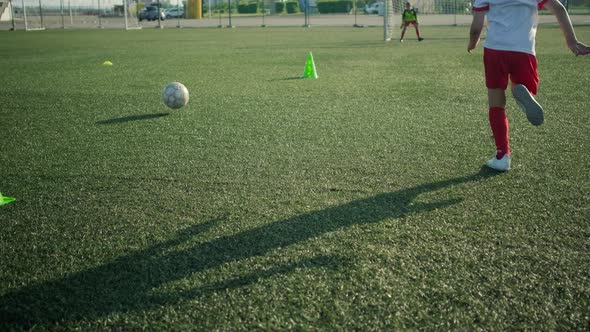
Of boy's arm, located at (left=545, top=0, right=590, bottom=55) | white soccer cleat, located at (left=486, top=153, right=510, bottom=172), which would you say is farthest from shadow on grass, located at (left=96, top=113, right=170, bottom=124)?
boy's arm, located at (left=545, top=0, right=590, bottom=55)

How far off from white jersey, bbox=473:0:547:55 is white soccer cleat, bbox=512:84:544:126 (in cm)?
38

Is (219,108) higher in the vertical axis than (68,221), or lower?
higher

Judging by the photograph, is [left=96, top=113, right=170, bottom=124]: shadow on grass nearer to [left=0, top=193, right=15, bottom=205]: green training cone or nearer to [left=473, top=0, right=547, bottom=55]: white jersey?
[left=0, top=193, right=15, bottom=205]: green training cone

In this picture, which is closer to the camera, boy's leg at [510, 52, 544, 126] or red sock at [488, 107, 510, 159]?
boy's leg at [510, 52, 544, 126]

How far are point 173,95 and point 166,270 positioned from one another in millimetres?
4380

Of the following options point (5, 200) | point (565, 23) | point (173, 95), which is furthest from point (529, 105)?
point (173, 95)

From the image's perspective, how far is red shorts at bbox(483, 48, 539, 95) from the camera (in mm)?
3842

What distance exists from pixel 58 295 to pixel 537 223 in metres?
2.67

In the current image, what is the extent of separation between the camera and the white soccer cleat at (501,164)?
3.88m

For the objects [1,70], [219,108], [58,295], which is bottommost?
[58,295]

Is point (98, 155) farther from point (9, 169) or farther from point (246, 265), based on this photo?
point (246, 265)

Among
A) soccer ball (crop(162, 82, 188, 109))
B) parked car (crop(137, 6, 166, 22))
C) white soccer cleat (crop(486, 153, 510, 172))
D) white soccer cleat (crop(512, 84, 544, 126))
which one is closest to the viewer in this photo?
white soccer cleat (crop(512, 84, 544, 126))

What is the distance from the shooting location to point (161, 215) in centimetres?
315

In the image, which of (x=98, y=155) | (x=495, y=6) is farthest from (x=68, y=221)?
(x=495, y=6)
